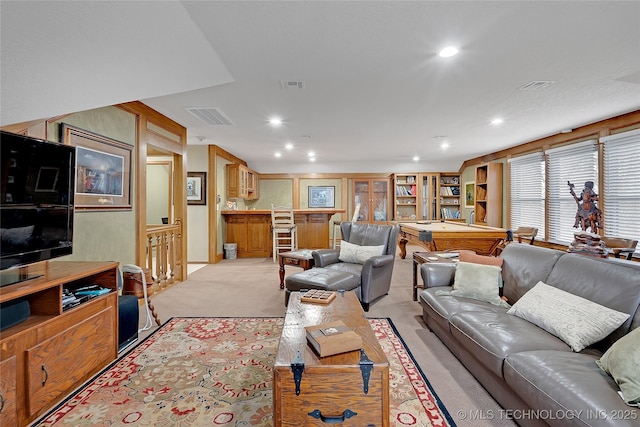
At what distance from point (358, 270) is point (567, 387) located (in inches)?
90.1

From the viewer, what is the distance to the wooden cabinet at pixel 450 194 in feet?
27.0

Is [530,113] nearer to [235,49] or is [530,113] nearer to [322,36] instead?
[322,36]

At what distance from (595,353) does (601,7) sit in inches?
76.6

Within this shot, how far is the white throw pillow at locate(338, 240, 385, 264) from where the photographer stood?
12.0 feet

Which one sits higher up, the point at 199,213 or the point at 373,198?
the point at 373,198

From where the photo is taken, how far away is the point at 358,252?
12.2ft

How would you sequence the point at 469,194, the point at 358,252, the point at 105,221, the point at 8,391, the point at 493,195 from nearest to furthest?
1. the point at 8,391
2. the point at 105,221
3. the point at 358,252
4. the point at 493,195
5. the point at 469,194

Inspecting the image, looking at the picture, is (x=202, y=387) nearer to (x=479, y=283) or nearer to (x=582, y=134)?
(x=479, y=283)

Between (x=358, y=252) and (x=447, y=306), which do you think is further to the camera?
(x=358, y=252)

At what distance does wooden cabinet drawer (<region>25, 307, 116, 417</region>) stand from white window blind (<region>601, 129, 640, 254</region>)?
5.66 metres

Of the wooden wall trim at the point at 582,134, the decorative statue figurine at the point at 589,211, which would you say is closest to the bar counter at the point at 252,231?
the wooden wall trim at the point at 582,134

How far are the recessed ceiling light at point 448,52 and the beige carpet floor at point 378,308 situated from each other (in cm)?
232

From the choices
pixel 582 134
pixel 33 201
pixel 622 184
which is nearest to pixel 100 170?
pixel 33 201

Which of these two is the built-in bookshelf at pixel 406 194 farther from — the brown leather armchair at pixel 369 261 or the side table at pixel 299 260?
the side table at pixel 299 260
